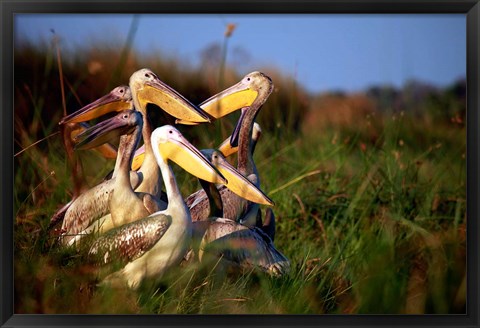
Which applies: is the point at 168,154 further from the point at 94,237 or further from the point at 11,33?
the point at 11,33

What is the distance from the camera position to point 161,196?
615 cm

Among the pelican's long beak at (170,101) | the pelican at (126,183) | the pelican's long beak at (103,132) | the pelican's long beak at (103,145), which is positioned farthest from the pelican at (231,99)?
the pelican's long beak at (103,145)

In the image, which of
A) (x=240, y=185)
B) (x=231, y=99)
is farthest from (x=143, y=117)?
(x=240, y=185)

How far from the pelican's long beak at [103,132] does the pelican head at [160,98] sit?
0.82ft

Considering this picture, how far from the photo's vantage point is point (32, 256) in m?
5.48

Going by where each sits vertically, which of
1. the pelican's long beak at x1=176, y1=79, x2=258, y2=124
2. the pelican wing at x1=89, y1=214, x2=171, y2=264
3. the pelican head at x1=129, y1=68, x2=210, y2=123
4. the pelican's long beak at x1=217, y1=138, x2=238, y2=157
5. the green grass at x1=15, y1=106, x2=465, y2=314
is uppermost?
the pelican head at x1=129, y1=68, x2=210, y2=123

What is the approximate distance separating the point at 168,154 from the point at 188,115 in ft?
1.17

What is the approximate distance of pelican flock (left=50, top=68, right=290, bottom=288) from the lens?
536 cm

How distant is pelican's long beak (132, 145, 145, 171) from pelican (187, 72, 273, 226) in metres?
0.37

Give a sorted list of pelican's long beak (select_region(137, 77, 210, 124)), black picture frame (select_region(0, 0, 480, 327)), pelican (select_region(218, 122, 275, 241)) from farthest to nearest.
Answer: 1. pelican (select_region(218, 122, 275, 241))
2. pelican's long beak (select_region(137, 77, 210, 124))
3. black picture frame (select_region(0, 0, 480, 327))

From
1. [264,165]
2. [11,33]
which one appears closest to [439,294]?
[11,33]

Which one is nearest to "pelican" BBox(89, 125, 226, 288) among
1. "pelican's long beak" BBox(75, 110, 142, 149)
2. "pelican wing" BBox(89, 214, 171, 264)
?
"pelican wing" BBox(89, 214, 171, 264)

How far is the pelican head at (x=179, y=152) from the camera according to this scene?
5.57m

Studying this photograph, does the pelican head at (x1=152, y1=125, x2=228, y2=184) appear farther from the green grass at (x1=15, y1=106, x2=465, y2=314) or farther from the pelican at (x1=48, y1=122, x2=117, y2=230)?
the pelican at (x1=48, y1=122, x2=117, y2=230)
